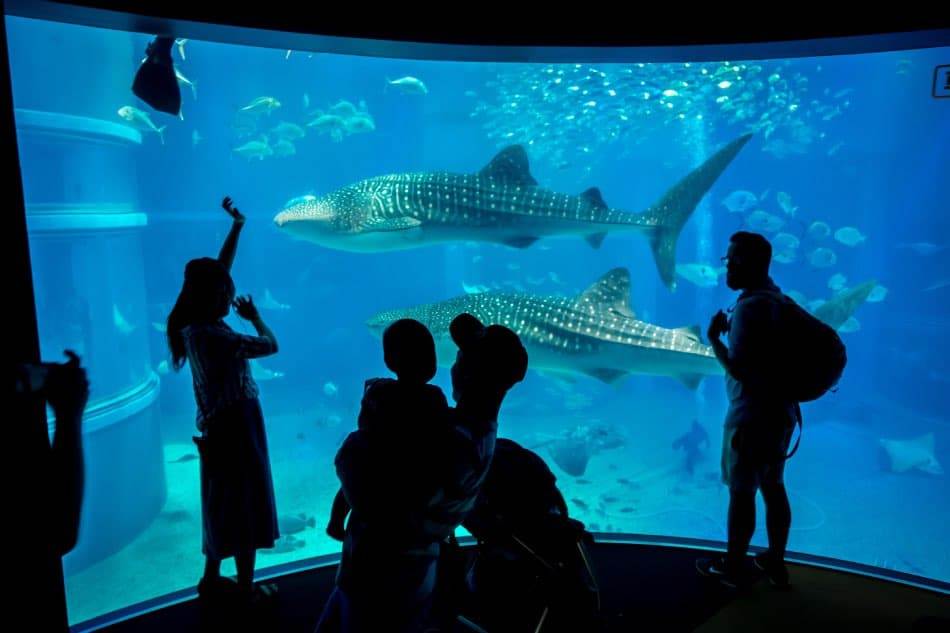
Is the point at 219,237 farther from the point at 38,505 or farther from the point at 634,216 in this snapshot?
the point at 38,505

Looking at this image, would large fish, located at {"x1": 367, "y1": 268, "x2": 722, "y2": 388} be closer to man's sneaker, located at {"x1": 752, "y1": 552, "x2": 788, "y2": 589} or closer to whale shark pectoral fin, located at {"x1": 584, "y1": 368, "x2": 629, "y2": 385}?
whale shark pectoral fin, located at {"x1": 584, "y1": 368, "x2": 629, "y2": 385}

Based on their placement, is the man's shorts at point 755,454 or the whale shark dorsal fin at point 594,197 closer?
the man's shorts at point 755,454

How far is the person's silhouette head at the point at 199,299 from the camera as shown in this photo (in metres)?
2.35

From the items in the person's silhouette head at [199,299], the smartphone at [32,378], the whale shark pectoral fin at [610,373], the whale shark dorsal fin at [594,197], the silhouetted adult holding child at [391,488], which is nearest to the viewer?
the smartphone at [32,378]

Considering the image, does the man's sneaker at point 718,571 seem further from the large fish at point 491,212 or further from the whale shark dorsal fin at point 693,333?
the large fish at point 491,212

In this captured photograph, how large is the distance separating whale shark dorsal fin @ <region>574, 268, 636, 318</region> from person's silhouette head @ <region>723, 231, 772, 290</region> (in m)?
1.90

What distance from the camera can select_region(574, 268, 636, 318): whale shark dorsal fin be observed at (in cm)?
462

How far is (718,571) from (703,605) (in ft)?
0.99

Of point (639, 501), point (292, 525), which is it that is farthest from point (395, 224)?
point (639, 501)

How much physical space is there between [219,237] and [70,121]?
27480mm

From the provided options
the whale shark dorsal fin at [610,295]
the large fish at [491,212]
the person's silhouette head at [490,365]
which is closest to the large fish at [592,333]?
the whale shark dorsal fin at [610,295]

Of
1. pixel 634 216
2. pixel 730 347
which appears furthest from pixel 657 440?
pixel 730 347

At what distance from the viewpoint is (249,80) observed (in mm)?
35750

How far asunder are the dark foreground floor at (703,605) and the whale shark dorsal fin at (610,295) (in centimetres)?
206
